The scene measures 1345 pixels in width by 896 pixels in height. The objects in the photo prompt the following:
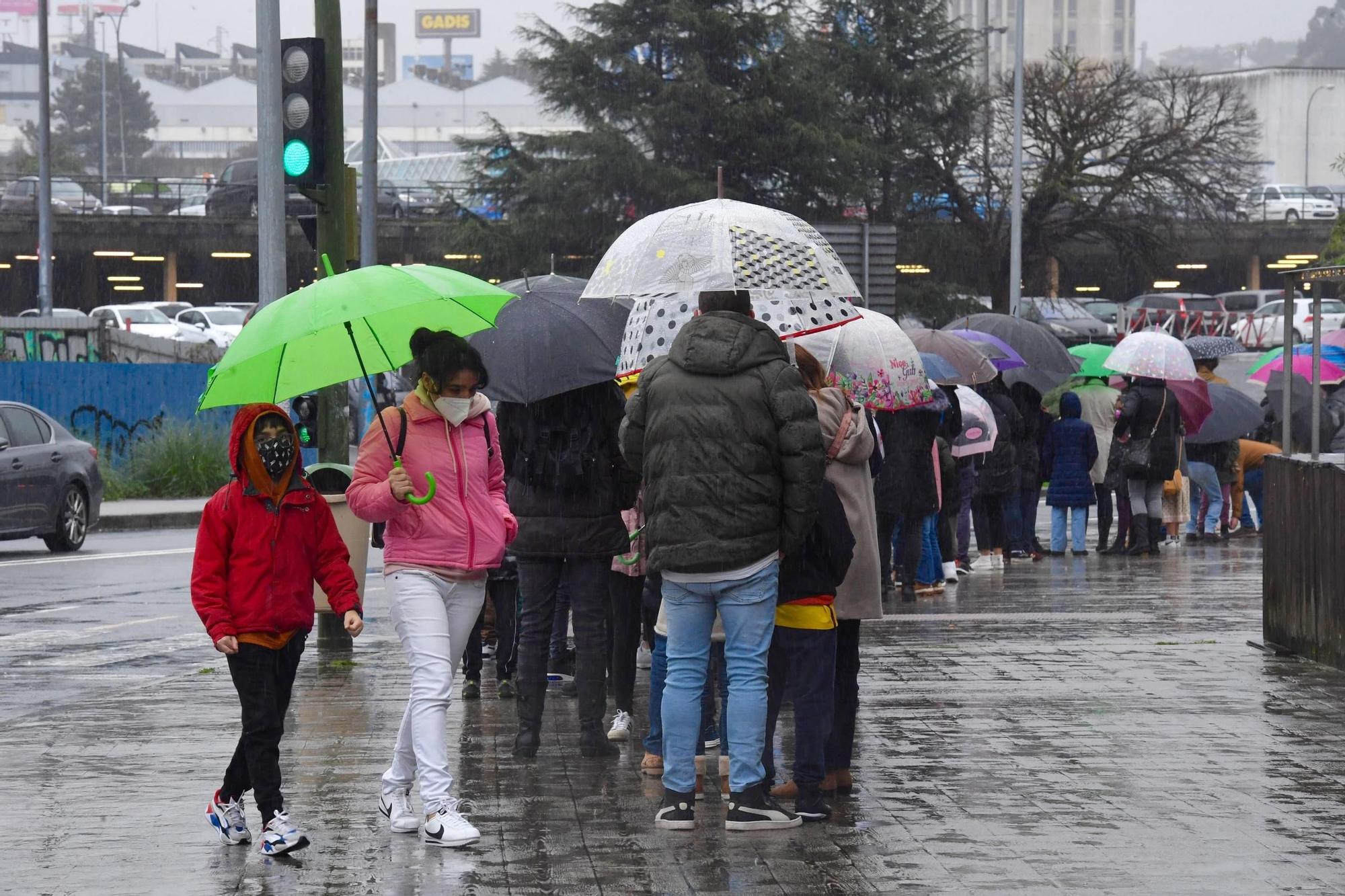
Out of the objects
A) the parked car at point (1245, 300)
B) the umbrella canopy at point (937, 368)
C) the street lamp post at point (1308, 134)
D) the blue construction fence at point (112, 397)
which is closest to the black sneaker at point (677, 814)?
the umbrella canopy at point (937, 368)

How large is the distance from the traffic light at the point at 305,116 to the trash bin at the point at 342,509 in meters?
1.73

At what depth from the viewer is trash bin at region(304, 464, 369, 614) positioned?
34.2ft

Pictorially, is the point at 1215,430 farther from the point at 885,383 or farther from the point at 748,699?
the point at 748,699

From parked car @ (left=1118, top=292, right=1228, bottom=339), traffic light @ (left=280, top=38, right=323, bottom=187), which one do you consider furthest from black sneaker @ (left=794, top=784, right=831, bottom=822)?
parked car @ (left=1118, top=292, right=1228, bottom=339)

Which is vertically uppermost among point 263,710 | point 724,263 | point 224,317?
point 224,317

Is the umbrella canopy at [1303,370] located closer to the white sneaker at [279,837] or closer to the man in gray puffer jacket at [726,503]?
the man in gray puffer jacket at [726,503]

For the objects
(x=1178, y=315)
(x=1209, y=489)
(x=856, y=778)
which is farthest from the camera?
(x=1178, y=315)

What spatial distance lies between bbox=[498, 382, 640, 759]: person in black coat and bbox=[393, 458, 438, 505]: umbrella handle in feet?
4.05

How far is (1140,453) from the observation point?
17.0 m

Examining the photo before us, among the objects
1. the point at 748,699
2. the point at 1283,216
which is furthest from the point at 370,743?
the point at 1283,216

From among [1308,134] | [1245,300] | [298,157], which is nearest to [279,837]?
[298,157]

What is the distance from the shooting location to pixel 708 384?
6.54 metres

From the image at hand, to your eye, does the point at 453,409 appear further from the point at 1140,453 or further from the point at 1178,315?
the point at 1178,315

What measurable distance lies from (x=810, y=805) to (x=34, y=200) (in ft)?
193
